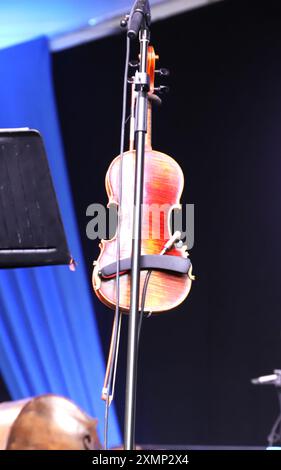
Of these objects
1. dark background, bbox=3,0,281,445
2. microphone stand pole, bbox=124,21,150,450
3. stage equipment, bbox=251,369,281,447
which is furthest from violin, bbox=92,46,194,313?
dark background, bbox=3,0,281,445

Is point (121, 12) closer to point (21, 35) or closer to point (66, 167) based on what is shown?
point (21, 35)

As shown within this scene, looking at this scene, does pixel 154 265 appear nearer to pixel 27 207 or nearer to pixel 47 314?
pixel 27 207

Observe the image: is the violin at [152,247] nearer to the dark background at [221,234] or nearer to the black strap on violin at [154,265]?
the black strap on violin at [154,265]

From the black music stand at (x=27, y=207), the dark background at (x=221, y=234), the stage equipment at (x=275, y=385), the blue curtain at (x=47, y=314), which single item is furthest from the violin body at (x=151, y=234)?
the blue curtain at (x=47, y=314)

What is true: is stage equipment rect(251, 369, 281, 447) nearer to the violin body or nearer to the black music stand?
the violin body

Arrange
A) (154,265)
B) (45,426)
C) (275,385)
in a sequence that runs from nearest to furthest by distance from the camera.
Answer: (154,265) < (45,426) < (275,385)

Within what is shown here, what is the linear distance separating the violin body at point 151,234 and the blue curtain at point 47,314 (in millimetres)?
2576

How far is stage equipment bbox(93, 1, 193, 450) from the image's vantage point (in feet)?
5.94

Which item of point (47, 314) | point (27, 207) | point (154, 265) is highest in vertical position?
point (27, 207)

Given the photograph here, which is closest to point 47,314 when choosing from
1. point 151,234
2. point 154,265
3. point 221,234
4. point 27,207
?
point 221,234

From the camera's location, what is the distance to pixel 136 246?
1.81m

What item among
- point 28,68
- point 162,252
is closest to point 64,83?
point 28,68

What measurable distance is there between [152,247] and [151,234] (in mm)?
50

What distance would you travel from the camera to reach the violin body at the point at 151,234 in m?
2.19
